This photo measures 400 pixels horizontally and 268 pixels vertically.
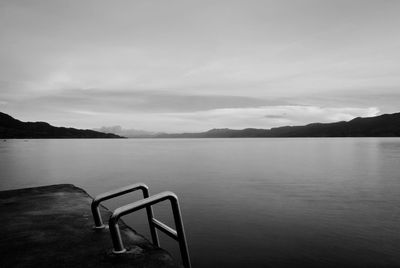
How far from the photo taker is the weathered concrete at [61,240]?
357 cm

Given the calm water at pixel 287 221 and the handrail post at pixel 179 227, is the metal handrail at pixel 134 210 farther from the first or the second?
the calm water at pixel 287 221

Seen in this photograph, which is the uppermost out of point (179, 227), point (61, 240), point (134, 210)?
point (134, 210)

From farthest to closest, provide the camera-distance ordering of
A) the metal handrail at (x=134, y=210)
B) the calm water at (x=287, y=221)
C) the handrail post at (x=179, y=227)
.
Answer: the calm water at (x=287, y=221)
the handrail post at (x=179, y=227)
the metal handrail at (x=134, y=210)

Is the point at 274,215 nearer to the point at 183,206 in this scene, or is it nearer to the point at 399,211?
the point at 183,206

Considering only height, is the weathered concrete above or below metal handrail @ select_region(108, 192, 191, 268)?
below

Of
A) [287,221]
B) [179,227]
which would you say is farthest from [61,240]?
[287,221]

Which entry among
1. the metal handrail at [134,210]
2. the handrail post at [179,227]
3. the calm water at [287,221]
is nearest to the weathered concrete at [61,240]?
the metal handrail at [134,210]

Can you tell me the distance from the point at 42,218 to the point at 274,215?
15.7 m

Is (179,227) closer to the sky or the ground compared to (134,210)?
closer to the ground

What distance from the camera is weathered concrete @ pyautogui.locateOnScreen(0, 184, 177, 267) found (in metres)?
3.57

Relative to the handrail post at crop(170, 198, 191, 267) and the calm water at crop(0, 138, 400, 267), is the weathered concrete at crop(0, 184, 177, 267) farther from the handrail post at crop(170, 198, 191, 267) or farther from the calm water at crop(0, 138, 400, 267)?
the calm water at crop(0, 138, 400, 267)

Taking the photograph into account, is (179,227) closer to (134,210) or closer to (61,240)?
(134,210)

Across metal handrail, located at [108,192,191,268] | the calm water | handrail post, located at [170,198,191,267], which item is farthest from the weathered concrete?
the calm water

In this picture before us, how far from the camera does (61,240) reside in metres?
4.32
